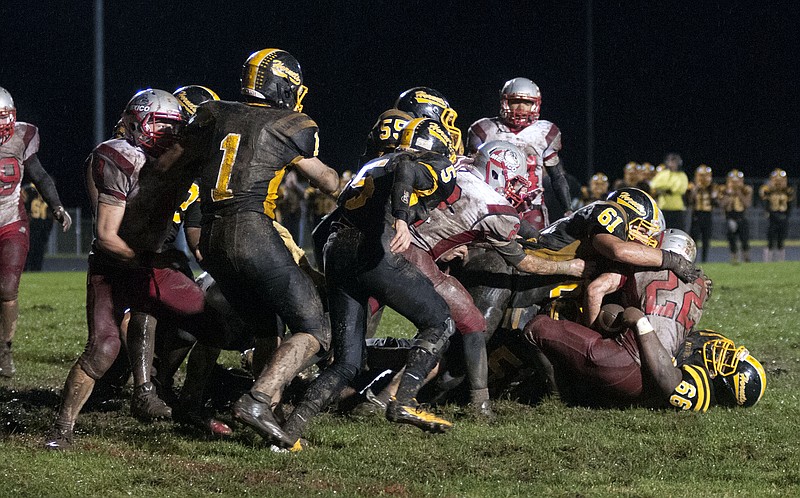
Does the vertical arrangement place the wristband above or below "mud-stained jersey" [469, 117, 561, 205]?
below

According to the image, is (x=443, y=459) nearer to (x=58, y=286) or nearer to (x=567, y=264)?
(x=567, y=264)

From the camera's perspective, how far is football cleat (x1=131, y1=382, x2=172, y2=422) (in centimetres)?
526

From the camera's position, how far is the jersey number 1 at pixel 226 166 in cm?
468

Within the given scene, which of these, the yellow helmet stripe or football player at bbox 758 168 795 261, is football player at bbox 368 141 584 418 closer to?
the yellow helmet stripe

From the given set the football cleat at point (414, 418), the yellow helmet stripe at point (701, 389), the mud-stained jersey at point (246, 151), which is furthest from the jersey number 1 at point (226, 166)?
the yellow helmet stripe at point (701, 389)

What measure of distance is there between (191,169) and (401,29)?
2623cm

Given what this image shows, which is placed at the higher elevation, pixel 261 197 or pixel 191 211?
pixel 261 197

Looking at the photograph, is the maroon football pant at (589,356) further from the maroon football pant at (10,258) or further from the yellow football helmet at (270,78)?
the maroon football pant at (10,258)

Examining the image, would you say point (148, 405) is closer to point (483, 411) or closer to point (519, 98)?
point (483, 411)

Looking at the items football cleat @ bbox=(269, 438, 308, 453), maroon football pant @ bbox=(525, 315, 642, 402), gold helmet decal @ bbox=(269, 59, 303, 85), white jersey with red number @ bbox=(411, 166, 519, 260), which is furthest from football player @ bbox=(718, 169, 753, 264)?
football cleat @ bbox=(269, 438, 308, 453)

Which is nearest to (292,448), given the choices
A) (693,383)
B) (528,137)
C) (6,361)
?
(693,383)

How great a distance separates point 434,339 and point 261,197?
103 cm

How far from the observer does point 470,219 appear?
221 inches

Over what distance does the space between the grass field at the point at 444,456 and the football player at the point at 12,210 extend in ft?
2.68
